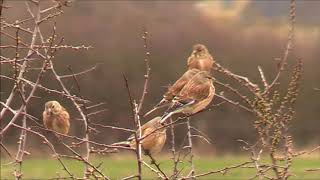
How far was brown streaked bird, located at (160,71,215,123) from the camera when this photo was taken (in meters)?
4.91

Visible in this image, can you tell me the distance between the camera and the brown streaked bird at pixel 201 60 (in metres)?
5.50

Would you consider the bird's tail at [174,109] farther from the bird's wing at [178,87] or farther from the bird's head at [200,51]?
the bird's head at [200,51]

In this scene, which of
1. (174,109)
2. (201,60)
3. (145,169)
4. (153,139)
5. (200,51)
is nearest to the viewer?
(174,109)

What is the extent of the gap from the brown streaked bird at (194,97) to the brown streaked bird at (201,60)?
0.46 m

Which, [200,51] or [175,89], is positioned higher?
[200,51]

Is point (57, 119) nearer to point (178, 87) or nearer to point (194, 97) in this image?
point (178, 87)

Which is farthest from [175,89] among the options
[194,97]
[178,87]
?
[194,97]

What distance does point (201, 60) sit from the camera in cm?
557

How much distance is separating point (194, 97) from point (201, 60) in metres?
0.65

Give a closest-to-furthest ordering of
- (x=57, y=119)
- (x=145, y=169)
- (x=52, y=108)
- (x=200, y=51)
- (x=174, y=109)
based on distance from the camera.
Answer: (x=174, y=109) → (x=200, y=51) → (x=57, y=119) → (x=52, y=108) → (x=145, y=169)

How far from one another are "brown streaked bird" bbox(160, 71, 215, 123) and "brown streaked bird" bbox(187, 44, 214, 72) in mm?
464

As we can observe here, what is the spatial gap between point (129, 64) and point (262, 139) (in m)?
14.3

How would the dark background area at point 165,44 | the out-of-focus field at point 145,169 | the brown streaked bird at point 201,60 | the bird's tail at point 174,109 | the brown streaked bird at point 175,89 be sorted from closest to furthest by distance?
the bird's tail at point 174,109, the brown streaked bird at point 175,89, the brown streaked bird at point 201,60, the dark background area at point 165,44, the out-of-focus field at point 145,169

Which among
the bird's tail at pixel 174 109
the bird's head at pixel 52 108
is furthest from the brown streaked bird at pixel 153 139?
the bird's head at pixel 52 108
